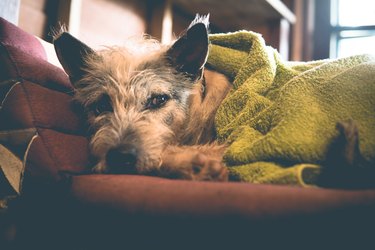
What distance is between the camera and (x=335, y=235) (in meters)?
0.69

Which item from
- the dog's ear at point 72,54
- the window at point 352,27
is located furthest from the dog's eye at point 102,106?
the window at point 352,27

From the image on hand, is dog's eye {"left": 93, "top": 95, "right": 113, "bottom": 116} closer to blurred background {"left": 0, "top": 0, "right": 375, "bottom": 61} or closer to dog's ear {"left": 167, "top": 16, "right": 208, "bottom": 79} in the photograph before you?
dog's ear {"left": 167, "top": 16, "right": 208, "bottom": 79}

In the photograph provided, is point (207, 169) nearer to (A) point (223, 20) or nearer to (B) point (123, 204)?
(B) point (123, 204)

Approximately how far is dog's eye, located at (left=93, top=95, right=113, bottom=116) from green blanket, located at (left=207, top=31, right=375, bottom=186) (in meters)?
0.48

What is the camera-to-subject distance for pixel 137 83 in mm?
1454

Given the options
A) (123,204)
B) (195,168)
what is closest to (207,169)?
(195,168)

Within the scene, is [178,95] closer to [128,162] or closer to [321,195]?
[128,162]

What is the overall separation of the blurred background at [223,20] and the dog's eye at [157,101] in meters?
0.64

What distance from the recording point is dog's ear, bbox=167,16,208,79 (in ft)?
4.57

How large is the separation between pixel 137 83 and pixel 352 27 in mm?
2960

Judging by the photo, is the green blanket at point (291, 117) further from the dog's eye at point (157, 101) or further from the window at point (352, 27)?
the window at point (352, 27)

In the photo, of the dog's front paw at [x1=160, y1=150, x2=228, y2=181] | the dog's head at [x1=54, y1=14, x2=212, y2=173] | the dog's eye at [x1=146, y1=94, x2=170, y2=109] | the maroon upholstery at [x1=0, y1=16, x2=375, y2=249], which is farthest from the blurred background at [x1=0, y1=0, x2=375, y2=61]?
the dog's front paw at [x1=160, y1=150, x2=228, y2=181]

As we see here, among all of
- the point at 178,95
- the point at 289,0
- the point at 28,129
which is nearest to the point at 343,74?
the point at 178,95

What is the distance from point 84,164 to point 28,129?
0.20m
